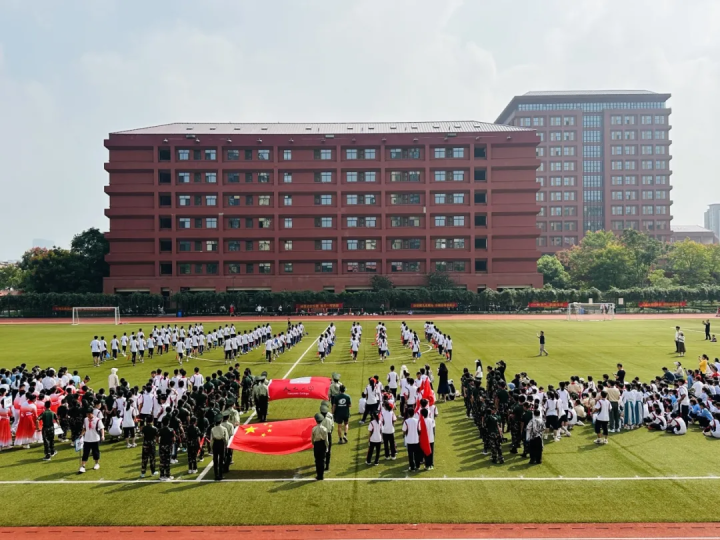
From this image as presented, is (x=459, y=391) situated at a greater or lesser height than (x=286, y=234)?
lesser

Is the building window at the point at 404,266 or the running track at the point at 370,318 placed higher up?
the building window at the point at 404,266

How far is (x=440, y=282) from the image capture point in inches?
2832

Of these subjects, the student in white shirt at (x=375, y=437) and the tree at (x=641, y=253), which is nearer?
the student in white shirt at (x=375, y=437)

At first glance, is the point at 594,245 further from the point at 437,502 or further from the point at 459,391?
the point at 437,502

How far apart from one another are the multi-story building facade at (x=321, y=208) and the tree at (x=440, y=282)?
7.15 feet

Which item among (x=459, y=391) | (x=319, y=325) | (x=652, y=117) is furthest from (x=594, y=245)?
(x=459, y=391)

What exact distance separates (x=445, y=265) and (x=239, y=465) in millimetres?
63878

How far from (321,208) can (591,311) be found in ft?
124

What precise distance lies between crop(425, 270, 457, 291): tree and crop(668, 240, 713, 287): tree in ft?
140

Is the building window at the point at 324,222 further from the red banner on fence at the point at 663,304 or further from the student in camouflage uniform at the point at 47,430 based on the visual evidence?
the student in camouflage uniform at the point at 47,430

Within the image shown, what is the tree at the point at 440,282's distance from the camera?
71.7 m

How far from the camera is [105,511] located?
10.6 meters

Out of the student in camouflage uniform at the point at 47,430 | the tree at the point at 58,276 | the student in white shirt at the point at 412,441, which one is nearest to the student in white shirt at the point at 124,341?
the student in camouflage uniform at the point at 47,430

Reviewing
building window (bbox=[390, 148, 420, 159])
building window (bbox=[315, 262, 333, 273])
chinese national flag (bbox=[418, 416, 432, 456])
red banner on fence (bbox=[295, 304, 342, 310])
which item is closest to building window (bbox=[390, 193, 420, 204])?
building window (bbox=[390, 148, 420, 159])
